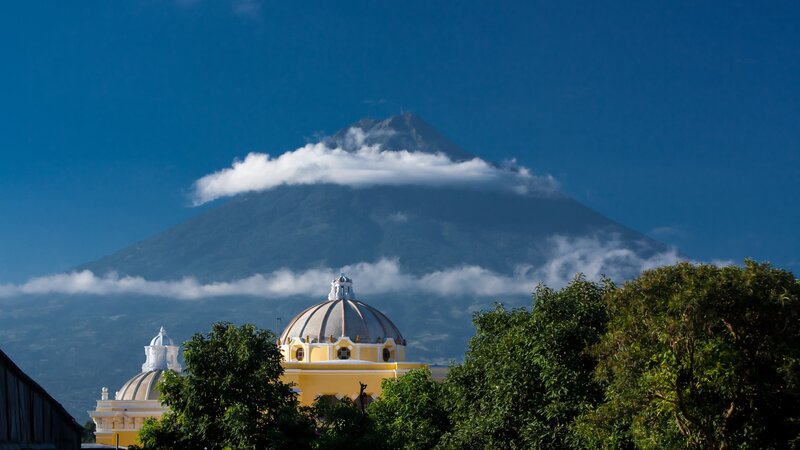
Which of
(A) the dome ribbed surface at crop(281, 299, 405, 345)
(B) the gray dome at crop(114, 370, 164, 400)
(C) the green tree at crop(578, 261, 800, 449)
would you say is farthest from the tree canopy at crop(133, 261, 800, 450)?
(A) the dome ribbed surface at crop(281, 299, 405, 345)

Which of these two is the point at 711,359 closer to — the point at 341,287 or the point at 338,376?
the point at 338,376

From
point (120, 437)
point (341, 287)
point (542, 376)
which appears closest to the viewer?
point (542, 376)

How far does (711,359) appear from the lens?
992 inches

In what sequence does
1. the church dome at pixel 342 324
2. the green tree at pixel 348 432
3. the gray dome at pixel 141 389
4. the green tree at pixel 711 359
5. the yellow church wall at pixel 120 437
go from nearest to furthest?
the green tree at pixel 711 359
the green tree at pixel 348 432
the yellow church wall at pixel 120 437
the gray dome at pixel 141 389
the church dome at pixel 342 324

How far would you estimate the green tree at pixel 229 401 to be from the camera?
32.6 metres

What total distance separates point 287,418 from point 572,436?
26.0 feet

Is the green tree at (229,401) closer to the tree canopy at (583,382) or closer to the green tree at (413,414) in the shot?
the tree canopy at (583,382)

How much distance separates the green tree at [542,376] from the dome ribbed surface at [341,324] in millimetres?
42150

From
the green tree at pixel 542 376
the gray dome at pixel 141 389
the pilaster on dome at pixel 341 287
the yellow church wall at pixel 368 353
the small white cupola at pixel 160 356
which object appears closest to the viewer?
the green tree at pixel 542 376

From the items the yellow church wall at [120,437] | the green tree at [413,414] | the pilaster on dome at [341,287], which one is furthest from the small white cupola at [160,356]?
the green tree at [413,414]

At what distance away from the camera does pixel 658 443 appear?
25.8m

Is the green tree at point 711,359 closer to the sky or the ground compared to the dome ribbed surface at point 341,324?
closer to the ground

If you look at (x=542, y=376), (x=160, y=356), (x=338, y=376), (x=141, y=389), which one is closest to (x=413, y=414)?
(x=542, y=376)

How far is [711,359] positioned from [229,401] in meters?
14.9
